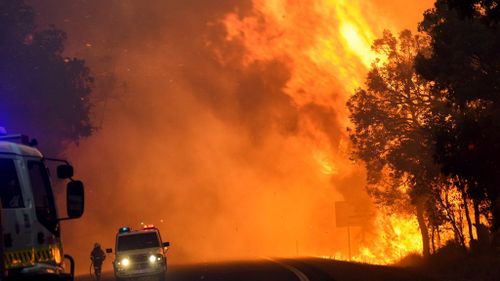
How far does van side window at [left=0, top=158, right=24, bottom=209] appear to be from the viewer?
10195 mm

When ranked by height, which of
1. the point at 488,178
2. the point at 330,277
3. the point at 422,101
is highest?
the point at 422,101

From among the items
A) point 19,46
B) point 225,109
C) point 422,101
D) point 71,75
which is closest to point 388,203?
point 422,101

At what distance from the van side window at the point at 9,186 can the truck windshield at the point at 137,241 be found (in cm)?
2289

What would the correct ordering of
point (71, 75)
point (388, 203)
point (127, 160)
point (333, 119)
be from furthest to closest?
1. point (127, 160)
2. point (333, 119)
3. point (388, 203)
4. point (71, 75)

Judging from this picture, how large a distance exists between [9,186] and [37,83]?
4172 centimetres

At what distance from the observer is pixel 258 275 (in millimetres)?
33719

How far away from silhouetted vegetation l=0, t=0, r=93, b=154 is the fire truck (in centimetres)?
3669

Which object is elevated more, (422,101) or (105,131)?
(105,131)

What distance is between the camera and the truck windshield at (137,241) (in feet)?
109

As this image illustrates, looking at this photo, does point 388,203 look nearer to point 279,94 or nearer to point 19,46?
point 19,46

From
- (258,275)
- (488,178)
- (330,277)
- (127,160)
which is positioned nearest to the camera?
(488,178)

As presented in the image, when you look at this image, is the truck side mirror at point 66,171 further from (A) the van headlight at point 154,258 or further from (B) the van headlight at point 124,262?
(B) the van headlight at point 124,262

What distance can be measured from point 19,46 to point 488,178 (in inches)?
1276

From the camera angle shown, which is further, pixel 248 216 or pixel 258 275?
pixel 248 216
